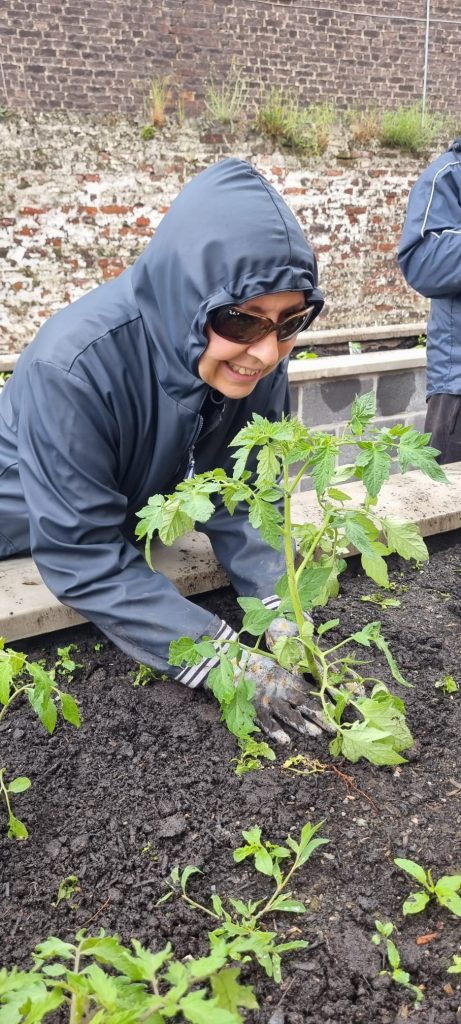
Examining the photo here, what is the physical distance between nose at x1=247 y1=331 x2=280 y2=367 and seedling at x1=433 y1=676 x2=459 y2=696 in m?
0.92

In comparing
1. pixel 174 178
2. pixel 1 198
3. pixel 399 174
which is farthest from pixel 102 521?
pixel 399 174

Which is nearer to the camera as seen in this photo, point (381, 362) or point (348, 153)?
point (381, 362)

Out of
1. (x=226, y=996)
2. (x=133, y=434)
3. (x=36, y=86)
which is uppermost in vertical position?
(x=36, y=86)

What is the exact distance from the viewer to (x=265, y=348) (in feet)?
Result: 5.82

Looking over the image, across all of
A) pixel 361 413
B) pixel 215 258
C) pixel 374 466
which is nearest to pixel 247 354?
pixel 215 258

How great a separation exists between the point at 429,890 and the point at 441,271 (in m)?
2.69

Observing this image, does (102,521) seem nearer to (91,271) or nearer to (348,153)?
(91,271)

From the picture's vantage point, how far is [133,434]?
6.69ft

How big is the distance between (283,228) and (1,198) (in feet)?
23.5

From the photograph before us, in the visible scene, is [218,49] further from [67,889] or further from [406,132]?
[67,889]

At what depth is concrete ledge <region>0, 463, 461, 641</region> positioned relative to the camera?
80.1 inches

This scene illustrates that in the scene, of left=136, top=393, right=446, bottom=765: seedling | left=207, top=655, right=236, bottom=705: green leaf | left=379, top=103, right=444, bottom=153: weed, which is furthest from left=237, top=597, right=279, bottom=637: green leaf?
left=379, top=103, right=444, bottom=153: weed

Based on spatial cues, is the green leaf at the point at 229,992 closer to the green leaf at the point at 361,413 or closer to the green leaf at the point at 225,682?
the green leaf at the point at 225,682

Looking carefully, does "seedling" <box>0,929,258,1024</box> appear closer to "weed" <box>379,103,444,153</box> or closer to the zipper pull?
the zipper pull
